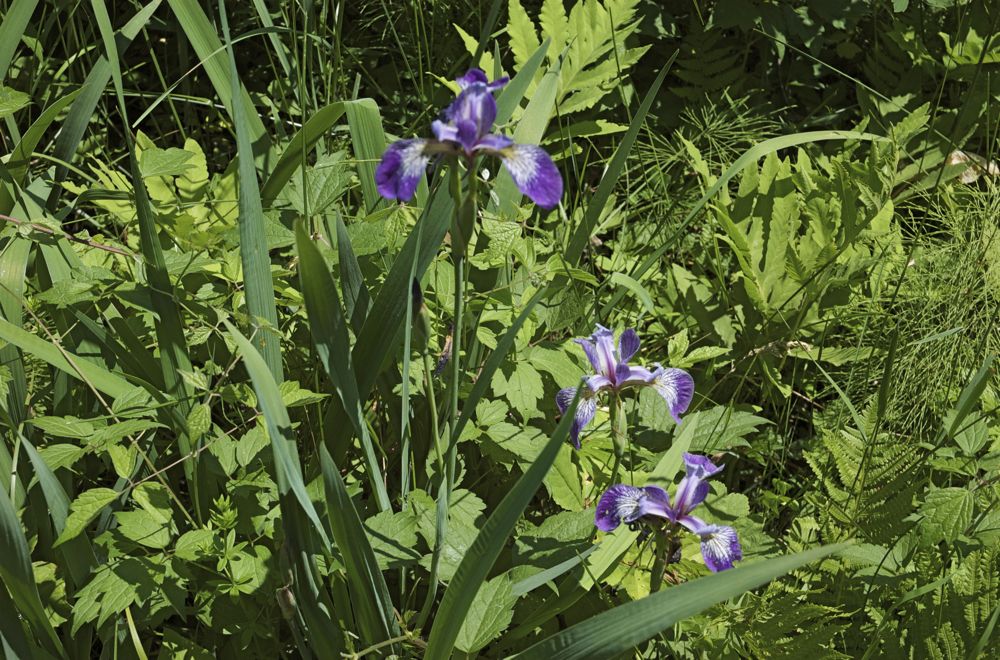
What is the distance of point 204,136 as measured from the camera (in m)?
2.46

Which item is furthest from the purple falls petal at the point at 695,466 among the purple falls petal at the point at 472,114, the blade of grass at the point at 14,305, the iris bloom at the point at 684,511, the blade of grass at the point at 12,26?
the blade of grass at the point at 12,26

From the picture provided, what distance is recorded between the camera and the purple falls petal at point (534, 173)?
840 mm

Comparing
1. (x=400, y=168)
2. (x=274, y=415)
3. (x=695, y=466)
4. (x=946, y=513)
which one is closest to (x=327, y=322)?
(x=274, y=415)

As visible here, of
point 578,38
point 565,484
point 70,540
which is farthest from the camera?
point 578,38

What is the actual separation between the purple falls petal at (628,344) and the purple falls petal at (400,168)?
0.42 meters

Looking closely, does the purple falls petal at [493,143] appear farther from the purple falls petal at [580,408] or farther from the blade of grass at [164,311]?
the blade of grass at [164,311]

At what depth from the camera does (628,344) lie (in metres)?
1.18

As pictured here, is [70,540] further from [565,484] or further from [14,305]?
[565,484]

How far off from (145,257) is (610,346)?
651mm

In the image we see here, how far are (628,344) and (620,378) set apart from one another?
Result: 50 mm

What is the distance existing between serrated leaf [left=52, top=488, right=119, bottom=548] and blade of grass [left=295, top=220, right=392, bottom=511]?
324 mm

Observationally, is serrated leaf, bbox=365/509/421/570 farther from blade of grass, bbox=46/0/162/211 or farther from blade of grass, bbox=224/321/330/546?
blade of grass, bbox=46/0/162/211

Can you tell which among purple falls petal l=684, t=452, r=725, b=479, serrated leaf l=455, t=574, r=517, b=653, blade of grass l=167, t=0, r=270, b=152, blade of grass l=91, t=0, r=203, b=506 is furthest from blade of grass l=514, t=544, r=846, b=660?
blade of grass l=167, t=0, r=270, b=152

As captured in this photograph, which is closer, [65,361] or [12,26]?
[65,361]
